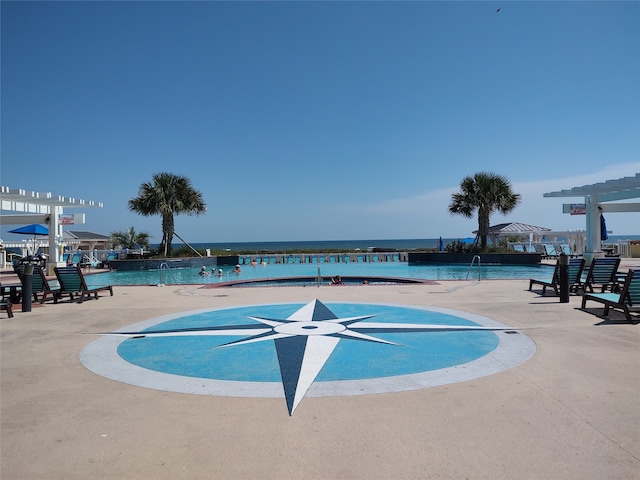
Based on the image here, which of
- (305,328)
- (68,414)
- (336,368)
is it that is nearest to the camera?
(68,414)

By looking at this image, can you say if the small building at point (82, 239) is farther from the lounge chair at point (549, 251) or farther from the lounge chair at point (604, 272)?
the lounge chair at point (604, 272)

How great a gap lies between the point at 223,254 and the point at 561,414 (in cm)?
3213

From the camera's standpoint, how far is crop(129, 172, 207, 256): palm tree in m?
31.7

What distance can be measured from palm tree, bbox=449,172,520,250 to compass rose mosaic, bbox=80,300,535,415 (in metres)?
23.5

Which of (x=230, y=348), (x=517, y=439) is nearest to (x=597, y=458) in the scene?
(x=517, y=439)

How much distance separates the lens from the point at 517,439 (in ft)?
10.7

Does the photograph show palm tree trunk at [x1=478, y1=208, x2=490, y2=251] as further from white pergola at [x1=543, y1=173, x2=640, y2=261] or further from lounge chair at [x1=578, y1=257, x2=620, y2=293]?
lounge chair at [x1=578, y1=257, x2=620, y2=293]

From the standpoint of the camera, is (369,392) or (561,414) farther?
(369,392)

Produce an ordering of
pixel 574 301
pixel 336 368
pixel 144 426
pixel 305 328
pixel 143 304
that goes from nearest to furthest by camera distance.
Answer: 1. pixel 144 426
2. pixel 336 368
3. pixel 305 328
4. pixel 574 301
5. pixel 143 304

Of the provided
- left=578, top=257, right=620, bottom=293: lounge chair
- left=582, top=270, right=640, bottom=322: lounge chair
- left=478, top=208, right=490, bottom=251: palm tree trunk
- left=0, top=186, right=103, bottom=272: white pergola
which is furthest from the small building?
left=582, top=270, right=640, bottom=322: lounge chair

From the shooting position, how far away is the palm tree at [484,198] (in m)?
30.2

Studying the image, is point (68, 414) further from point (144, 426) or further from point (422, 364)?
point (422, 364)

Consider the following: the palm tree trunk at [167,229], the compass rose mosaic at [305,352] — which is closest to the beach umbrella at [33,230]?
the palm tree trunk at [167,229]

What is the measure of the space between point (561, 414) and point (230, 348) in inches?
164
